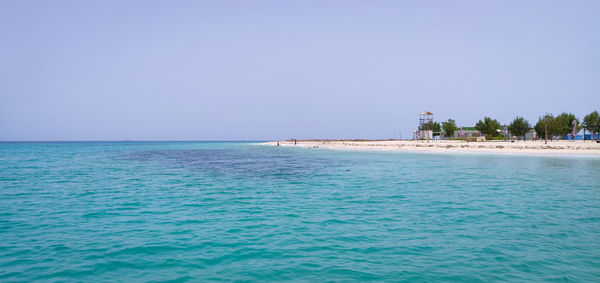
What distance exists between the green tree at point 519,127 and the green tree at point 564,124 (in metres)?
7.24

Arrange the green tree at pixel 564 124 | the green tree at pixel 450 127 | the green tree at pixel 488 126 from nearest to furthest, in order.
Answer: the green tree at pixel 564 124, the green tree at pixel 488 126, the green tree at pixel 450 127

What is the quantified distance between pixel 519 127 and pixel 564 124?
12.3 meters

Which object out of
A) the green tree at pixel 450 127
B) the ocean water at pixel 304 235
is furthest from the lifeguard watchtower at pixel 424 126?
the ocean water at pixel 304 235

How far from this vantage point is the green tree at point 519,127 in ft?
331

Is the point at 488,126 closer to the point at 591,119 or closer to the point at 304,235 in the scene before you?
the point at 591,119

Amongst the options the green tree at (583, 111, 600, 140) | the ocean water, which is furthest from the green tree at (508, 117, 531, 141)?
the ocean water

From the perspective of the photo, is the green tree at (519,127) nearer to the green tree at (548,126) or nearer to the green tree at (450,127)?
the green tree at (548,126)

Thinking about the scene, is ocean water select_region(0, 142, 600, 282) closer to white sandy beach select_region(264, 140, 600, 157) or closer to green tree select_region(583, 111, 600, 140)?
white sandy beach select_region(264, 140, 600, 157)

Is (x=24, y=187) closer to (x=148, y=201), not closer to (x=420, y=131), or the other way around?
(x=148, y=201)

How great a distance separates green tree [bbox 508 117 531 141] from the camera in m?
101

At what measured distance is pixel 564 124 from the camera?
9950cm

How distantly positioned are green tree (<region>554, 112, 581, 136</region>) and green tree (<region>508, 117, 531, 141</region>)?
724 centimetres

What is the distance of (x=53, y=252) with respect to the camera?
8.30 meters

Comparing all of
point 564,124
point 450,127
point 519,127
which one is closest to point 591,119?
point 564,124
